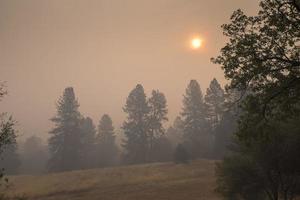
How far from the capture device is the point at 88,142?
338 feet

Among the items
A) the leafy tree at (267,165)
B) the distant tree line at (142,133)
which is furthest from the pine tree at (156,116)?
the leafy tree at (267,165)

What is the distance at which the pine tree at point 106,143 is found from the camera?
4113 inches

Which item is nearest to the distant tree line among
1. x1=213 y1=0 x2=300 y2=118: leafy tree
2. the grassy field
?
the grassy field

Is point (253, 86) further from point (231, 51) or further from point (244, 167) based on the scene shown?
point (244, 167)

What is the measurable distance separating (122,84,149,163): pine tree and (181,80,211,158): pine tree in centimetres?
951

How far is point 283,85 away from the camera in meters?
17.7

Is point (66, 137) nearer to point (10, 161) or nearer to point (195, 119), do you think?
point (10, 161)

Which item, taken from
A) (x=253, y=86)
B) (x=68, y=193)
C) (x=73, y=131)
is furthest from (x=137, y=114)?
(x=253, y=86)

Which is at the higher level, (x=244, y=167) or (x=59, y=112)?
(x=59, y=112)

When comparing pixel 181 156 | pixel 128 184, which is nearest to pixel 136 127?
pixel 181 156

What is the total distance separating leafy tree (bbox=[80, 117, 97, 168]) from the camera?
92.6m

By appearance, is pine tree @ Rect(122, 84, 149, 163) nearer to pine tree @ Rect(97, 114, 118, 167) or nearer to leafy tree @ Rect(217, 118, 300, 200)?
pine tree @ Rect(97, 114, 118, 167)

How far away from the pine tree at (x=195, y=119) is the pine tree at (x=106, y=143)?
73.5 ft

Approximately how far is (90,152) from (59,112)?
1756cm
